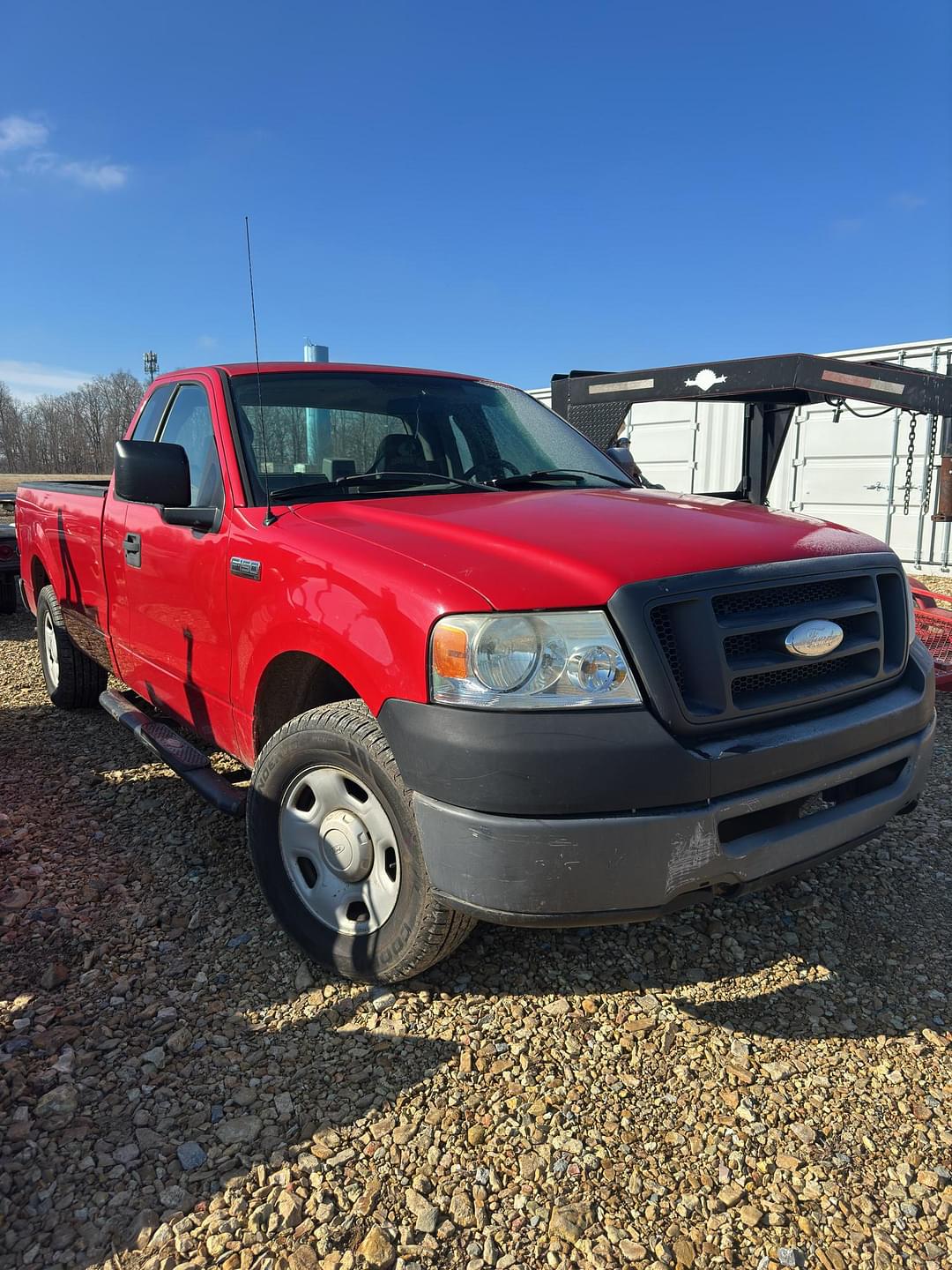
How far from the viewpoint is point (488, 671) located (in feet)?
6.66

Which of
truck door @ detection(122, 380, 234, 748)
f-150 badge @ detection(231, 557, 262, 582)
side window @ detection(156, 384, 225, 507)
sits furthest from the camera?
side window @ detection(156, 384, 225, 507)

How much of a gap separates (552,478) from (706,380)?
315 cm

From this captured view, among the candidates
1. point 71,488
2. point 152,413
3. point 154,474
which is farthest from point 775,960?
point 71,488

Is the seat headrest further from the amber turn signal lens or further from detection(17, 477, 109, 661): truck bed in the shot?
detection(17, 477, 109, 661): truck bed

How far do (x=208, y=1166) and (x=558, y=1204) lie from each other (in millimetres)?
818

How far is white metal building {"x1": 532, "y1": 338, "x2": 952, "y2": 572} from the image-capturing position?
12.0 meters

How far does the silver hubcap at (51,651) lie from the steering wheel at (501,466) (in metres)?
3.30

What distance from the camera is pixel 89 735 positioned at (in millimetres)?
5066

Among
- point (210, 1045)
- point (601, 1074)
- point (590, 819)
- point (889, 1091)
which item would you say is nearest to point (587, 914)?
point (590, 819)

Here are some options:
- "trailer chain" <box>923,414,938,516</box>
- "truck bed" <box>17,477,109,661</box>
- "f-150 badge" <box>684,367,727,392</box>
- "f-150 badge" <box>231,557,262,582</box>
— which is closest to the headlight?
"f-150 badge" <box>231,557,262,582</box>

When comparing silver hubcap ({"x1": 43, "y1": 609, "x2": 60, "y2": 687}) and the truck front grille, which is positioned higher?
the truck front grille

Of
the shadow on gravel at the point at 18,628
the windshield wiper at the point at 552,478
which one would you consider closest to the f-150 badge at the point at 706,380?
the windshield wiper at the point at 552,478

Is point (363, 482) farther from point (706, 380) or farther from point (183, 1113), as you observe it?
point (706, 380)

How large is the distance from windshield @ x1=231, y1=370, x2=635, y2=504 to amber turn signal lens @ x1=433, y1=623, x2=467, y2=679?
3.72 feet
